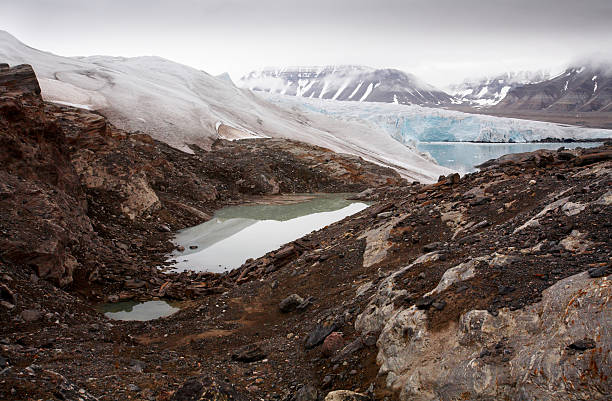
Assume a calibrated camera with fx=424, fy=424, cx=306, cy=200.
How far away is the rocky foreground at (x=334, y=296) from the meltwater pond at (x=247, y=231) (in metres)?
1.05

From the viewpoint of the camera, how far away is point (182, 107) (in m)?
36.6

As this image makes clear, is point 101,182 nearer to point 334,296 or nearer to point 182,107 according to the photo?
point 334,296

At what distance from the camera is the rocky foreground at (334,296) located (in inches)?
149

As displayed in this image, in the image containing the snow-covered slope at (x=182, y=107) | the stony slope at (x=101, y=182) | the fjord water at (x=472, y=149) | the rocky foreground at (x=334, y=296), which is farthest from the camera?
the fjord water at (x=472, y=149)

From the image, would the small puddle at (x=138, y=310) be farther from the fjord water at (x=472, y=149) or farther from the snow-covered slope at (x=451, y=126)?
the snow-covered slope at (x=451, y=126)

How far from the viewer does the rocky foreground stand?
3787 mm

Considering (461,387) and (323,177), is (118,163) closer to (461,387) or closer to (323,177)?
(323,177)

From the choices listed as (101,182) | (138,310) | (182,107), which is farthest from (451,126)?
(138,310)

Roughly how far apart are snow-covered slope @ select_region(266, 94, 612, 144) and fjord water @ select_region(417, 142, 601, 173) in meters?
1.58

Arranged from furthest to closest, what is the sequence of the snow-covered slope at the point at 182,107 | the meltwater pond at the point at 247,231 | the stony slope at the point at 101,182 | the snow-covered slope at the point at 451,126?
the snow-covered slope at the point at 451,126
the snow-covered slope at the point at 182,107
the meltwater pond at the point at 247,231
the stony slope at the point at 101,182

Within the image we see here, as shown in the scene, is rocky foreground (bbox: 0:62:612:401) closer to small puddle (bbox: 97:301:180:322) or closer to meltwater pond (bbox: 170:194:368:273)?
small puddle (bbox: 97:301:180:322)

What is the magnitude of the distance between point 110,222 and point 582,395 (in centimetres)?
1501

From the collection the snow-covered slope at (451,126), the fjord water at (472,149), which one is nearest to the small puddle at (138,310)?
A: the fjord water at (472,149)

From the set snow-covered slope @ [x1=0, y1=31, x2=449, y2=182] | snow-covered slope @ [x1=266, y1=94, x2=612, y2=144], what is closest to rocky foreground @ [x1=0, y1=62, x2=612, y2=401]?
snow-covered slope @ [x1=0, y1=31, x2=449, y2=182]
